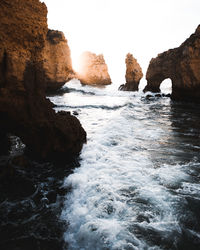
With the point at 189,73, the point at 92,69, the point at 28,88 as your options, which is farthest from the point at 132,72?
the point at 28,88

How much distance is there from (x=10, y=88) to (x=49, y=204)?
104 inches

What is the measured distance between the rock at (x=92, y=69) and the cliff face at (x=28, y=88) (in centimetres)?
4943

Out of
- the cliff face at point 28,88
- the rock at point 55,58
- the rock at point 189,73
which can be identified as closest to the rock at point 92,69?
the rock at point 55,58

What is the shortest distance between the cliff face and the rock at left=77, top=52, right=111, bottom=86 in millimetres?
49426

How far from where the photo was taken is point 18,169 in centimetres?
397

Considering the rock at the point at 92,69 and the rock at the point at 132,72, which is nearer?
the rock at the point at 132,72

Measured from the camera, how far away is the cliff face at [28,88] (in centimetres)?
380

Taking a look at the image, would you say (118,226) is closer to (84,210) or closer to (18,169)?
(84,210)

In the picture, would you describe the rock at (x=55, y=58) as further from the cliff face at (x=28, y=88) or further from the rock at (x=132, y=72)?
the cliff face at (x=28, y=88)

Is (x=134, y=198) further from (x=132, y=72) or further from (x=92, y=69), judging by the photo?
(x=92, y=69)

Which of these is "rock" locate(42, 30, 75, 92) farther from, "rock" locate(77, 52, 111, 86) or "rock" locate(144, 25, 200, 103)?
"rock" locate(77, 52, 111, 86)

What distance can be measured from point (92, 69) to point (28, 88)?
172ft

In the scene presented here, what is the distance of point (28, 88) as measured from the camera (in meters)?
4.26

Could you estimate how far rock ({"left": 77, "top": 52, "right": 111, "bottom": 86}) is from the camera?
53719mm
